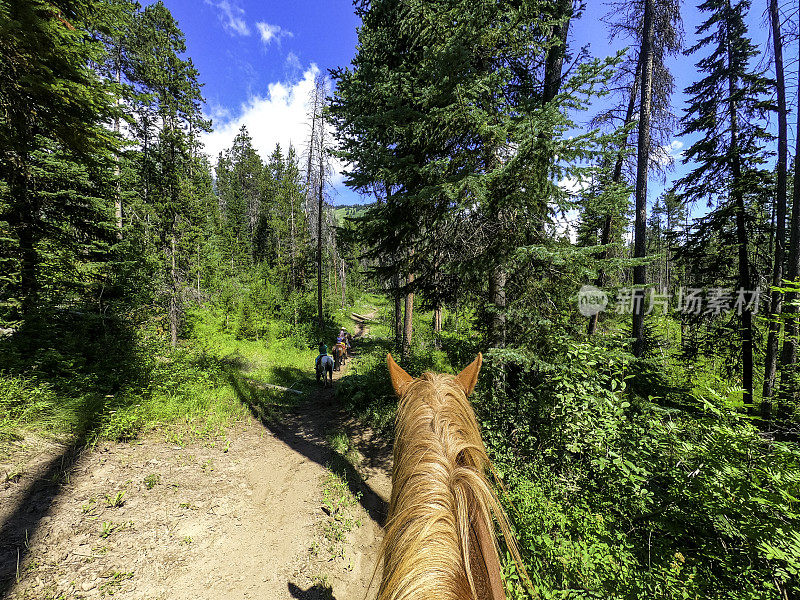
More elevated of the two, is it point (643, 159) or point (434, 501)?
point (643, 159)

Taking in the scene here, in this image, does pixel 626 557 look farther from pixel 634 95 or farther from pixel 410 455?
pixel 634 95

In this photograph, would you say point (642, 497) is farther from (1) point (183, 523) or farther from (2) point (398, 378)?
(1) point (183, 523)

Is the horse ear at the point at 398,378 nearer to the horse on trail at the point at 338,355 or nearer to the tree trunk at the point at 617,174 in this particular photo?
the tree trunk at the point at 617,174

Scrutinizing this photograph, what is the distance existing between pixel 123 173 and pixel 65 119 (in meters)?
5.63

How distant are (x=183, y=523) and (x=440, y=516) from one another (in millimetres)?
5032

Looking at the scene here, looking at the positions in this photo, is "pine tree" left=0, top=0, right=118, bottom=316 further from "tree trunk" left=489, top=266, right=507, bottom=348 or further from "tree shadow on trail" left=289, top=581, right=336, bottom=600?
"tree shadow on trail" left=289, top=581, right=336, bottom=600

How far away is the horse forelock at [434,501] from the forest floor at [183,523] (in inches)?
66.4

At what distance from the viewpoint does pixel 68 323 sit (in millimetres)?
7430

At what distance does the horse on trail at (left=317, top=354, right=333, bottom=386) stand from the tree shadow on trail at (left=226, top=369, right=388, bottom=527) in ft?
3.73

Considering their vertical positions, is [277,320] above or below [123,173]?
below

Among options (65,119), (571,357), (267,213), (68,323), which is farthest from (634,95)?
(267,213)

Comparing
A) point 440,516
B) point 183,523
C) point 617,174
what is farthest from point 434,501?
point 617,174

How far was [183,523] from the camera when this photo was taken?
422 centimetres
